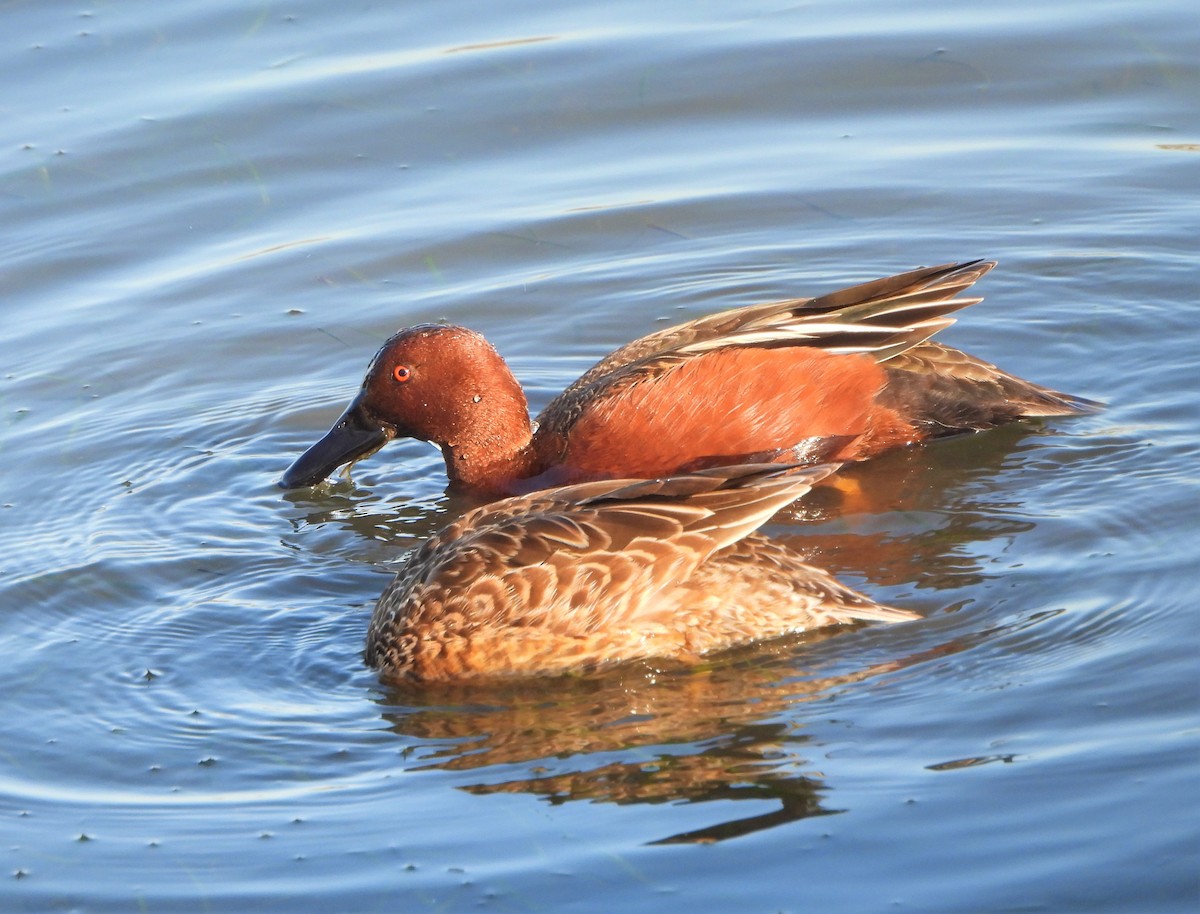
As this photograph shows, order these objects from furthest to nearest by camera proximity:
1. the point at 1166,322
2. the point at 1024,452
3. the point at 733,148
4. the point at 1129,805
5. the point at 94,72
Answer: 1. the point at 94,72
2. the point at 733,148
3. the point at 1166,322
4. the point at 1024,452
5. the point at 1129,805

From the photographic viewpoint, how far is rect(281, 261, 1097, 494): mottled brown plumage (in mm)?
8141

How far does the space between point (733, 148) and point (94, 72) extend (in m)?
4.59

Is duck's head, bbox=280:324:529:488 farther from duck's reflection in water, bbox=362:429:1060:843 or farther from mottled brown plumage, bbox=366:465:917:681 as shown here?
mottled brown plumage, bbox=366:465:917:681

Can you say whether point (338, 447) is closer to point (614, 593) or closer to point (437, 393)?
point (437, 393)

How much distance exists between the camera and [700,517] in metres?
6.50

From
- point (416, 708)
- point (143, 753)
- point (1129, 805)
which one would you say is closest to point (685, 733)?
point (416, 708)

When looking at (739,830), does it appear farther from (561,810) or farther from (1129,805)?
(1129,805)

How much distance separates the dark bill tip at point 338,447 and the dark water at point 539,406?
0.50ft

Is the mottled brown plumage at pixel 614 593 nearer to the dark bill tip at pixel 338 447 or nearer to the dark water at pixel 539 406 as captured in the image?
the dark water at pixel 539 406

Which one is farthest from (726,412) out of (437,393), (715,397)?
(437,393)

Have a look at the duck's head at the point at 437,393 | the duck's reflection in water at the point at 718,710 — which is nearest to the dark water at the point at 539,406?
the duck's reflection in water at the point at 718,710

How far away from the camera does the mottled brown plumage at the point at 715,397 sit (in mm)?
8141

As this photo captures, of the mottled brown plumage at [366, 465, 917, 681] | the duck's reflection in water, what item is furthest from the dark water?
the mottled brown plumage at [366, 465, 917, 681]

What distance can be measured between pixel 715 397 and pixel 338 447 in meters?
1.87
